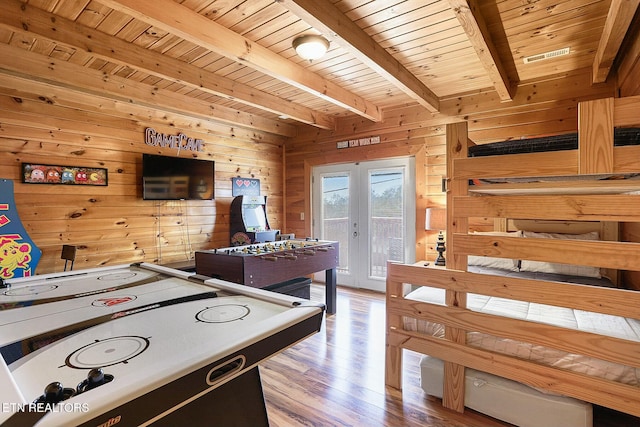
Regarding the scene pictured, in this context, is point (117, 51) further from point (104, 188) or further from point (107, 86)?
point (104, 188)

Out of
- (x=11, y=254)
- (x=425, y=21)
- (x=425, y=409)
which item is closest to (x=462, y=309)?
(x=425, y=409)

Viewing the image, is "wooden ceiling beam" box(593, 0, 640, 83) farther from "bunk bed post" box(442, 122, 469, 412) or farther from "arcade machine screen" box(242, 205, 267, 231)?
"arcade machine screen" box(242, 205, 267, 231)

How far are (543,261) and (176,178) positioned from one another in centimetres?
377

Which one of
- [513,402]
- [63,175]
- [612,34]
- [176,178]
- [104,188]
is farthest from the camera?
[176,178]

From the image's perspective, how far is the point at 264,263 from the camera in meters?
2.69

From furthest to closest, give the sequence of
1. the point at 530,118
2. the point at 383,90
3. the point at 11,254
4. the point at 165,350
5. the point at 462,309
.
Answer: the point at 383,90, the point at 530,118, the point at 11,254, the point at 462,309, the point at 165,350

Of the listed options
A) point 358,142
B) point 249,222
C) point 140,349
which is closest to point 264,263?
point 140,349

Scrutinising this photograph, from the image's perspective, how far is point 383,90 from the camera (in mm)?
3756

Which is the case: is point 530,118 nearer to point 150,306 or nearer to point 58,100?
point 150,306

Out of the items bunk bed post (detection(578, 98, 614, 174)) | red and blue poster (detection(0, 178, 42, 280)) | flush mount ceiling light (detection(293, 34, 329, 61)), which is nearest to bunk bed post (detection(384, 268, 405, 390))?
bunk bed post (detection(578, 98, 614, 174))

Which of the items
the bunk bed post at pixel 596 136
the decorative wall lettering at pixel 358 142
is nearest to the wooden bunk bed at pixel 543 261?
the bunk bed post at pixel 596 136

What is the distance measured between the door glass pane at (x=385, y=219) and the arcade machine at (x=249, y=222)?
1443mm

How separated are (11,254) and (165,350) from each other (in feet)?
8.98

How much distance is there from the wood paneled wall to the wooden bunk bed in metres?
2.06
